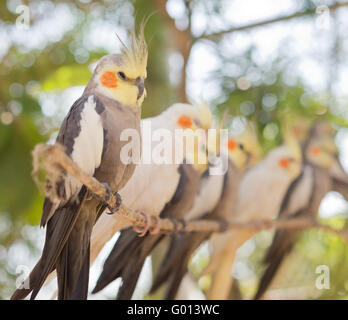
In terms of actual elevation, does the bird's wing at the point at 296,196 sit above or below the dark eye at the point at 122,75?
above

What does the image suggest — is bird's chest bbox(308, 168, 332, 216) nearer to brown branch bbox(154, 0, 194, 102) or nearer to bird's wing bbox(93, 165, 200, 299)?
brown branch bbox(154, 0, 194, 102)

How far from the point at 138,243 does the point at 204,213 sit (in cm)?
78

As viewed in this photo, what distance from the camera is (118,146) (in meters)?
1.15

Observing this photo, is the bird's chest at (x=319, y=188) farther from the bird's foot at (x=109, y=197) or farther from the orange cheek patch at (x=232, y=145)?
the bird's foot at (x=109, y=197)

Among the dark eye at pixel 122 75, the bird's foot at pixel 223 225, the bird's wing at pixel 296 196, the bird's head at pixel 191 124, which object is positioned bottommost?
the dark eye at pixel 122 75

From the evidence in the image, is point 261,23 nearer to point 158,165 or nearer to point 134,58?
point 158,165

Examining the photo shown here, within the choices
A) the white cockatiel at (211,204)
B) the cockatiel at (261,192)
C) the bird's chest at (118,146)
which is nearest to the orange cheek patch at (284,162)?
the cockatiel at (261,192)

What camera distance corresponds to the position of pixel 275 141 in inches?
117

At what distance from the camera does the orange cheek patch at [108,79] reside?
1.13 m

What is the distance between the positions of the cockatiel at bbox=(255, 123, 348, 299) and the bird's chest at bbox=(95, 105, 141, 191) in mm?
1487

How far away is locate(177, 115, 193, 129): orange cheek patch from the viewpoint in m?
1.71

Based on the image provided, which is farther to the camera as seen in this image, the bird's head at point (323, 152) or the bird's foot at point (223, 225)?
the bird's head at point (323, 152)

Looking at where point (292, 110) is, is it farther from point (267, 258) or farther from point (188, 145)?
point (188, 145)
